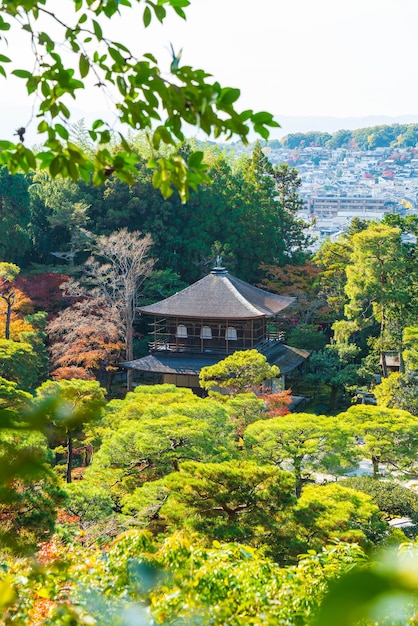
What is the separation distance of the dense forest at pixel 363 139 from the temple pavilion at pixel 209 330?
11141cm

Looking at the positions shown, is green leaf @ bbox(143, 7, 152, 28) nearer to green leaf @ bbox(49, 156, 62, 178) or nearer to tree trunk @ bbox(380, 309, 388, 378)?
green leaf @ bbox(49, 156, 62, 178)

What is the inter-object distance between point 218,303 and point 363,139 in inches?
4666

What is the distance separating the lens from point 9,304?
15422mm

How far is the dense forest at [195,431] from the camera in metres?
3.14

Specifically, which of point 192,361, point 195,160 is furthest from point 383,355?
point 195,160

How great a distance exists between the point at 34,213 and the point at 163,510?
591 inches

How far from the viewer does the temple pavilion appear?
52.9 ft

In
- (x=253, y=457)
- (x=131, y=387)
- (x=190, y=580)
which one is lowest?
(x=131, y=387)

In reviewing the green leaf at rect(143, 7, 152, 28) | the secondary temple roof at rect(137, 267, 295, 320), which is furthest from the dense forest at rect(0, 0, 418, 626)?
the secondary temple roof at rect(137, 267, 295, 320)

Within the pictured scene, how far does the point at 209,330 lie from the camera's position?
1691 cm

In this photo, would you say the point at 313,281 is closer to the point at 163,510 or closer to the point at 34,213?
the point at 34,213

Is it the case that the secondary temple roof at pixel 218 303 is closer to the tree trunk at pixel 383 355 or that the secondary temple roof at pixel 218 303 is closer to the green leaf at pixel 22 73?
the tree trunk at pixel 383 355

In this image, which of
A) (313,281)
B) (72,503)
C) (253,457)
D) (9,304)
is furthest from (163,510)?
(313,281)

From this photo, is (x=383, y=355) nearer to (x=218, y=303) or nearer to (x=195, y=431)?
(x=218, y=303)
